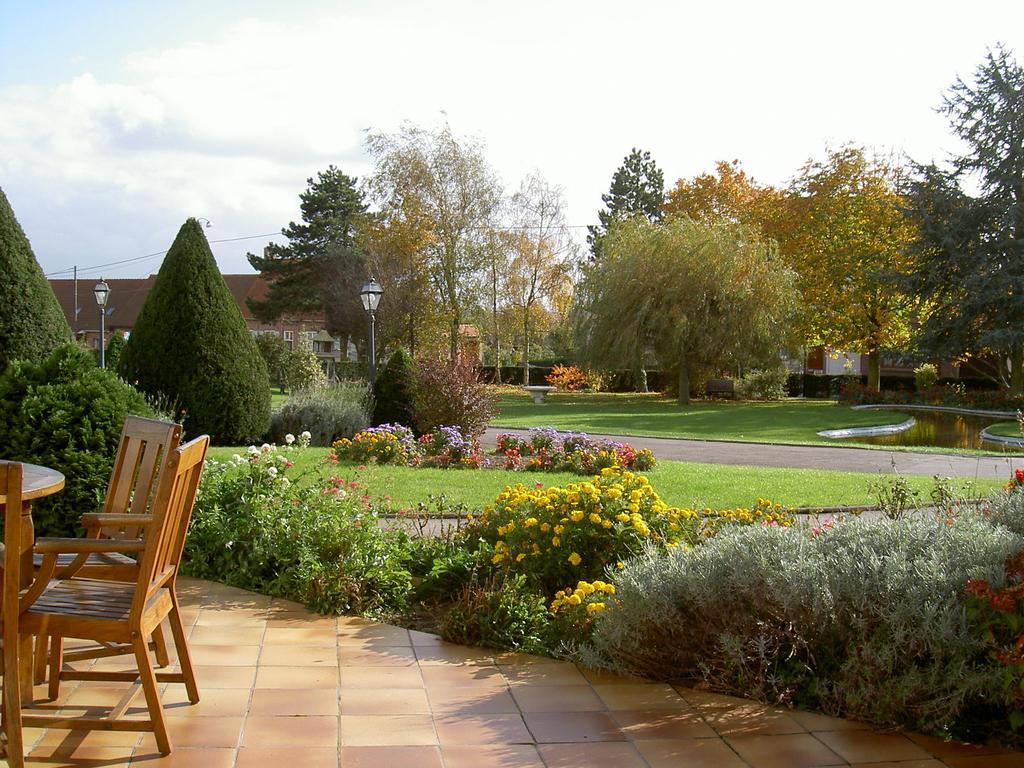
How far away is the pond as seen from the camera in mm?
18422

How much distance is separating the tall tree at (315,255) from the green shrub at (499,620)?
1655 inches

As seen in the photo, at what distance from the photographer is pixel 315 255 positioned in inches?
1893

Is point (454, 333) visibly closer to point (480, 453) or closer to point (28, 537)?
point (480, 453)

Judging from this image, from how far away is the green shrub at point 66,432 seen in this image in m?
6.02

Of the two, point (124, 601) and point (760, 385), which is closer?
point (124, 601)

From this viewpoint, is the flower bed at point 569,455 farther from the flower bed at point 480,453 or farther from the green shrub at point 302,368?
the green shrub at point 302,368

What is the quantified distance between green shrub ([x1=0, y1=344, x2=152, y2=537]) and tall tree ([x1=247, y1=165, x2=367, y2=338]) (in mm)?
39637

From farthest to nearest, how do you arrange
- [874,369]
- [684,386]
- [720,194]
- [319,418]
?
[720,194] → [874,369] → [684,386] → [319,418]

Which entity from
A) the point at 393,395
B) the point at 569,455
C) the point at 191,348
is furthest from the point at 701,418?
the point at 191,348

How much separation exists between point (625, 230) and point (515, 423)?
11.6 meters

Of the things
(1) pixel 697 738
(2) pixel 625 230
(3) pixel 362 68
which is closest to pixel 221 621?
(1) pixel 697 738

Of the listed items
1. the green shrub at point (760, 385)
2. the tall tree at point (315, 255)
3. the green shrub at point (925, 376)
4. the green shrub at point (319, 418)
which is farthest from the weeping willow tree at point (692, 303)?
the tall tree at point (315, 255)

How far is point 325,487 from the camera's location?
6273 millimetres

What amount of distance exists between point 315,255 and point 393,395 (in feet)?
112
